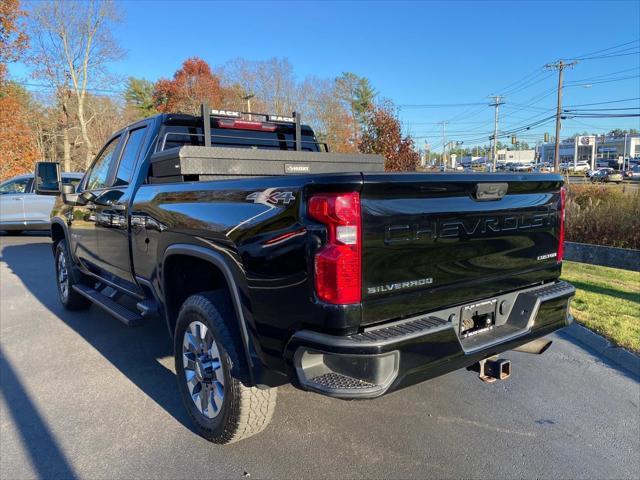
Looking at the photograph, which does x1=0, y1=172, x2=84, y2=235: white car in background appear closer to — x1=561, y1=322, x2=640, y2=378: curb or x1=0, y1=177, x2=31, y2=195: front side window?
x1=0, y1=177, x2=31, y2=195: front side window

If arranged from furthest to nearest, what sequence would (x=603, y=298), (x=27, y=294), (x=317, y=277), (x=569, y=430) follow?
(x=27, y=294) → (x=603, y=298) → (x=569, y=430) → (x=317, y=277)

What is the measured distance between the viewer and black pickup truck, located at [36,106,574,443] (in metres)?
2.09

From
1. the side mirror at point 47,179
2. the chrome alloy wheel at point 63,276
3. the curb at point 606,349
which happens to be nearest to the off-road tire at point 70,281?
the chrome alloy wheel at point 63,276

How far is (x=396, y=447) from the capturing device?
2.87 m

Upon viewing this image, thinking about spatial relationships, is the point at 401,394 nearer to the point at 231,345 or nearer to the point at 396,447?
the point at 396,447

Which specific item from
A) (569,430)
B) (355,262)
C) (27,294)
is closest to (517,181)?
(355,262)

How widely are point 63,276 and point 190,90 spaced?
1477 inches

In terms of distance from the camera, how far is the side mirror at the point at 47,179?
5402mm

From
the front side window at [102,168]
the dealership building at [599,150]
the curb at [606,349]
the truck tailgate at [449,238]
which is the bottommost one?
the curb at [606,349]

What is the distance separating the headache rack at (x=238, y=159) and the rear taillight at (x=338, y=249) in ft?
5.07

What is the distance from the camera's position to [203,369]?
290 centimetres

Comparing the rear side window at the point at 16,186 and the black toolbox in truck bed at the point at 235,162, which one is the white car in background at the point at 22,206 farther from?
the black toolbox in truck bed at the point at 235,162

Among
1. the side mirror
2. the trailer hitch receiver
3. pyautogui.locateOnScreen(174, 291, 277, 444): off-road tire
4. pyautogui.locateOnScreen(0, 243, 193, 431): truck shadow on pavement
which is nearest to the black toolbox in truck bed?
pyautogui.locateOnScreen(174, 291, 277, 444): off-road tire

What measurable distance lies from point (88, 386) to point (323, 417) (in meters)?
2.00
